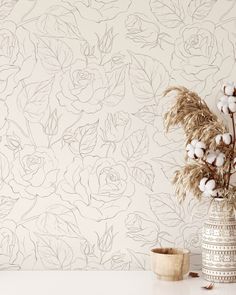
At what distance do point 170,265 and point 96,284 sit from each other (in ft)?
0.83

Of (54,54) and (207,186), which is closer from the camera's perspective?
(207,186)

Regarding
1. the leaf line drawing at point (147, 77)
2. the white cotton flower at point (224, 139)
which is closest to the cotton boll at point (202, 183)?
the white cotton flower at point (224, 139)

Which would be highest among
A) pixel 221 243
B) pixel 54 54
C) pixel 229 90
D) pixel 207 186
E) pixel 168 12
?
pixel 168 12

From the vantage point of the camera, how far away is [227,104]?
1761 mm

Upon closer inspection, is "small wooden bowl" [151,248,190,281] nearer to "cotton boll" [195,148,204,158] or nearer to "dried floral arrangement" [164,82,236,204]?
"dried floral arrangement" [164,82,236,204]

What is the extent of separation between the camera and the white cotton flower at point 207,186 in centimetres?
173

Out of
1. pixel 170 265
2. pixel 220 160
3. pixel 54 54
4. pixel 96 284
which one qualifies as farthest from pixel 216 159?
pixel 54 54

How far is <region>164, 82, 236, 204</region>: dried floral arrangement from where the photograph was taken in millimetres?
1729

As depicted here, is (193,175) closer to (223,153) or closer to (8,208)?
(223,153)

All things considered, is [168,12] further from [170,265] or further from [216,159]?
[170,265]

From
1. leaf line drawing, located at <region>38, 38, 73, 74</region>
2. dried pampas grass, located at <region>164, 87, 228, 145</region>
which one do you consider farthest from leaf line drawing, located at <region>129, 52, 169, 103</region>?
leaf line drawing, located at <region>38, 38, 73, 74</region>

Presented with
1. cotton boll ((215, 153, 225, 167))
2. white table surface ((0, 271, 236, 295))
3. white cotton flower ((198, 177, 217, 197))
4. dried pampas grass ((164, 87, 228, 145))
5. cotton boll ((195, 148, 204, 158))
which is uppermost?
dried pampas grass ((164, 87, 228, 145))

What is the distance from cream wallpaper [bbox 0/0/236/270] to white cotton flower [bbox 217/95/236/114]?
0.50 feet

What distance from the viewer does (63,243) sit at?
6.45ft
